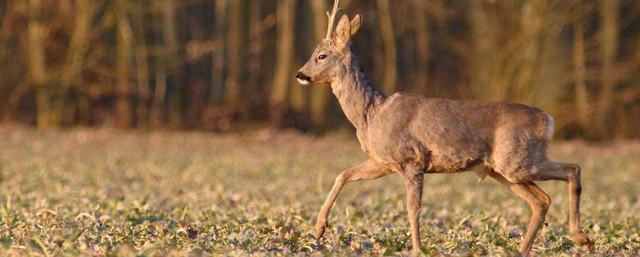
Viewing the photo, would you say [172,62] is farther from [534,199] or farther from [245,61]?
[534,199]

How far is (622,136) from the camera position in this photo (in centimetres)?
2953

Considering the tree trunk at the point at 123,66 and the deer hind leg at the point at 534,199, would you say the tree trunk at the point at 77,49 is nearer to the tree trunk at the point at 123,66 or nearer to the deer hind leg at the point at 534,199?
the tree trunk at the point at 123,66

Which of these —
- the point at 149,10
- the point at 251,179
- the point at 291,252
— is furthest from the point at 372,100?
the point at 149,10

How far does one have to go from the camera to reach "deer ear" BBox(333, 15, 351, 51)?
29.0 ft

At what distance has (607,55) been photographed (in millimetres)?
28641

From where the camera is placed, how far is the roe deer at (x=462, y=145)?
834 centimetres

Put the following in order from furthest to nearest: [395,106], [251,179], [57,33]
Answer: [57,33] → [251,179] → [395,106]

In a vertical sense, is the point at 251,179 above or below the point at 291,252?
below

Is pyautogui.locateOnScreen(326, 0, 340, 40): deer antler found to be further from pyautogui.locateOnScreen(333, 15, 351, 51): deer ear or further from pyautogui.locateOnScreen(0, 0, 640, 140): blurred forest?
pyautogui.locateOnScreen(0, 0, 640, 140): blurred forest

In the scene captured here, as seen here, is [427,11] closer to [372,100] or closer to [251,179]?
[251,179]

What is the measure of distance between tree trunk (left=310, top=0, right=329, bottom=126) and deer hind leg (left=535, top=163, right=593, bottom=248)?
61.7 ft

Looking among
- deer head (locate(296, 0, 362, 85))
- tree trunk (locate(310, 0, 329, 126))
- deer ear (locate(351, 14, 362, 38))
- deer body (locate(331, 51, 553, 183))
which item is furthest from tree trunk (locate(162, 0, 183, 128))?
deer body (locate(331, 51, 553, 183))

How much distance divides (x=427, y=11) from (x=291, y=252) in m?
22.7

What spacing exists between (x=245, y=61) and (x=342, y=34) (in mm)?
21266
